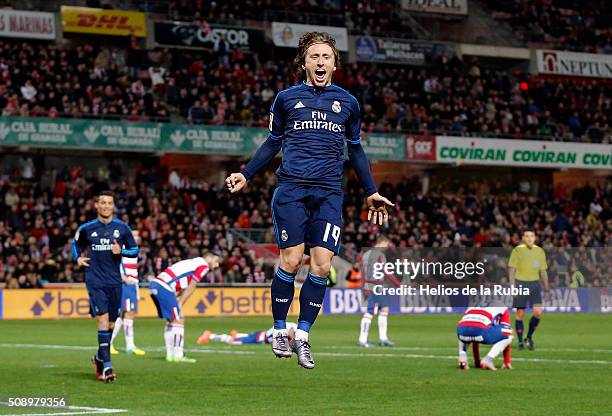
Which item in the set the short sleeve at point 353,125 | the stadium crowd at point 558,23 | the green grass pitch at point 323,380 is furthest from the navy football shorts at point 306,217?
the stadium crowd at point 558,23

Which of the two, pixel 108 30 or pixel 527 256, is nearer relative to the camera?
pixel 527 256

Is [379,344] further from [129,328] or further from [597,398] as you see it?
[597,398]

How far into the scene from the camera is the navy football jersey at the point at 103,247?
1706cm

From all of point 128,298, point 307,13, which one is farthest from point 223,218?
point 128,298

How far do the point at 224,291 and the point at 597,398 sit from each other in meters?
27.1

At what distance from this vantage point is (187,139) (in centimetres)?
4744

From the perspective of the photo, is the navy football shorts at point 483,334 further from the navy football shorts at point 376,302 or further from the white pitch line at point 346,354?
the navy football shorts at point 376,302

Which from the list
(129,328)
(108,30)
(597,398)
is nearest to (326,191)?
(597,398)

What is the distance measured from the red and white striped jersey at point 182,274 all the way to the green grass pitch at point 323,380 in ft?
4.27

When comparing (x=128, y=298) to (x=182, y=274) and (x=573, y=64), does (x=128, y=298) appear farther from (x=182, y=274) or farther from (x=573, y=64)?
(x=573, y=64)

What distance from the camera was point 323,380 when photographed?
16562 millimetres

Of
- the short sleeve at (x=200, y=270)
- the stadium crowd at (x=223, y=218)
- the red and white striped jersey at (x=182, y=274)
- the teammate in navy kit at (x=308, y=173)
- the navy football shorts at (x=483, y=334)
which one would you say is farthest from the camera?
the stadium crowd at (x=223, y=218)

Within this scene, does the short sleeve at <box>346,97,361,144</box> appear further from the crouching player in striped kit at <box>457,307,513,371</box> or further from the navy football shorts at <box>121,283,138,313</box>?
the navy football shorts at <box>121,283,138,313</box>

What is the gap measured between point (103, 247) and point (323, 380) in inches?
139
